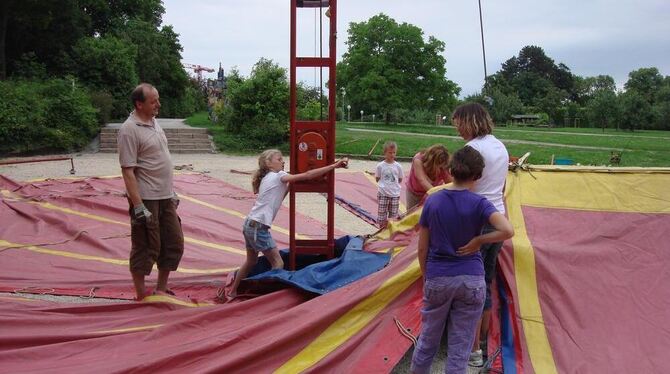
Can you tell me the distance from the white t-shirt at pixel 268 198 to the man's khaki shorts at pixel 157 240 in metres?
0.67

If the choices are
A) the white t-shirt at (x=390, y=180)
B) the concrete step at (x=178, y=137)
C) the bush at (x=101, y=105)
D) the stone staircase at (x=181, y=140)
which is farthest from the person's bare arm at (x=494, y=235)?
the bush at (x=101, y=105)

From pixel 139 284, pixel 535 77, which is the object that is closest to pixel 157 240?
pixel 139 284

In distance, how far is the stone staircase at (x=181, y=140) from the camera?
20344 millimetres

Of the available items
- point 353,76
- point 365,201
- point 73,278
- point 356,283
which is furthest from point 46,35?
point 356,283

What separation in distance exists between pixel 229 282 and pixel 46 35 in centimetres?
3180

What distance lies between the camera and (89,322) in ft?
13.0

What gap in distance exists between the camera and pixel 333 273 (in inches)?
163

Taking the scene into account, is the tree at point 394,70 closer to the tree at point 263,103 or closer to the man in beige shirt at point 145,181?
the tree at point 263,103

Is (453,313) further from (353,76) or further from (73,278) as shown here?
(353,76)

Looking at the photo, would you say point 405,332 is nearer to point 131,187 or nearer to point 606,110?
point 131,187

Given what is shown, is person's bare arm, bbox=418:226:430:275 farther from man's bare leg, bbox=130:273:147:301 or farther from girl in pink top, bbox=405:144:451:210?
girl in pink top, bbox=405:144:451:210

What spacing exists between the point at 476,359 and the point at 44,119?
61.8 ft

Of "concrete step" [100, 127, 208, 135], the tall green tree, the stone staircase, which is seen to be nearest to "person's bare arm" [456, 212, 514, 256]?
the stone staircase

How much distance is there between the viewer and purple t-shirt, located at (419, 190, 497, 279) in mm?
2742
